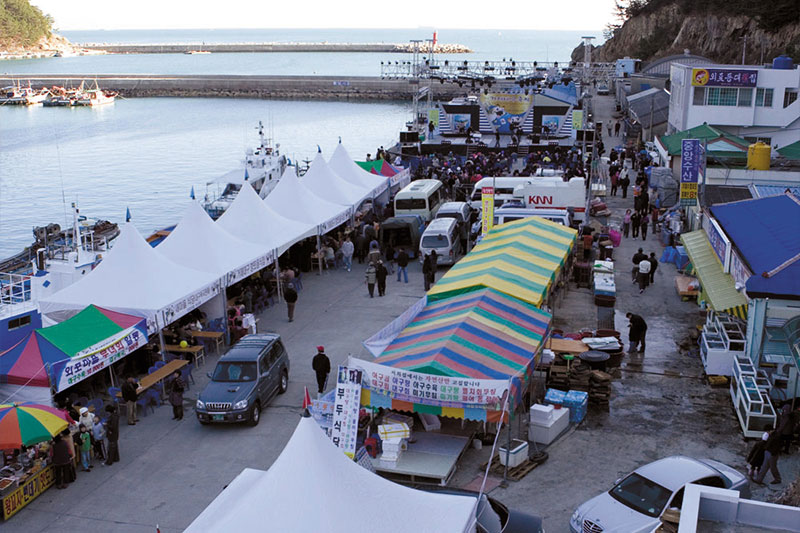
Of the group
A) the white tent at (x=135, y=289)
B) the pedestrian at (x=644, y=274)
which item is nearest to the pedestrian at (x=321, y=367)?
the white tent at (x=135, y=289)

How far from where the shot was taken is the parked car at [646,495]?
1030cm

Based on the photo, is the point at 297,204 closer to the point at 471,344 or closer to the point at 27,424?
the point at 471,344

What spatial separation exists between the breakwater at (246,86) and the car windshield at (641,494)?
3664 inches

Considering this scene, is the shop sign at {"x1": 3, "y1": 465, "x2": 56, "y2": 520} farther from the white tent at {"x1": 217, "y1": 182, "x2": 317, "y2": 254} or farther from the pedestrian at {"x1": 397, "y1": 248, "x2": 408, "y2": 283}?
the pedestrian at {"x1": 397, "y1": 248, "x2": 408, "y2": 283}

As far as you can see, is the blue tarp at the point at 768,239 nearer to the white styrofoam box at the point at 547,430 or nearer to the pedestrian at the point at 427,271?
the white styrofoam box at the point at 547,430

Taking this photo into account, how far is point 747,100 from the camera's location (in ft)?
117

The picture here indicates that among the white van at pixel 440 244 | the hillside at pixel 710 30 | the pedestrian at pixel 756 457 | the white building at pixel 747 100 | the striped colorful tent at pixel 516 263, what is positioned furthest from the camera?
the hillside at pixel 710 30

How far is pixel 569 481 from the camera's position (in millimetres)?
12523

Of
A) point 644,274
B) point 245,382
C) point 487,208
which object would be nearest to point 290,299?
point 245,382

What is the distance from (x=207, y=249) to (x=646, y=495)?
40.7 feet

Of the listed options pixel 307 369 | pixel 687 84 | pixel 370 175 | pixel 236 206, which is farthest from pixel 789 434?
pixel 687 84

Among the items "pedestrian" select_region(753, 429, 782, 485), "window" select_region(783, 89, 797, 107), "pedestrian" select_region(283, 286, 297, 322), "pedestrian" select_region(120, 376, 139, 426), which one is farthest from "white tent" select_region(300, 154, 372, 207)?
"window" select_region(783, 89, 797, 107)

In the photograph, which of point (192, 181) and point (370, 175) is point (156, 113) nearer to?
point (192, 181)

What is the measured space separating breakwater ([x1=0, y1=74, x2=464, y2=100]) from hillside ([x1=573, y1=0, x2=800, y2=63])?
28.8m
